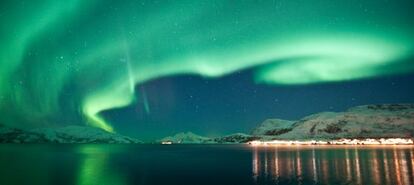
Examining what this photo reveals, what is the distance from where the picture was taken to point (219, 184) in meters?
56.3

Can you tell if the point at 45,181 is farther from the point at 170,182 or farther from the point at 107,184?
the point at 170,182

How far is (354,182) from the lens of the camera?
5809 cm

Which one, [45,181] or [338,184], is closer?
[338,184]

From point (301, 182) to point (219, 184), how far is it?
13992 mm

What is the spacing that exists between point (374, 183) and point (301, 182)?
11.4 metres

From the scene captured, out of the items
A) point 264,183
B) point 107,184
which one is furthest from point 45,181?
point 264,183

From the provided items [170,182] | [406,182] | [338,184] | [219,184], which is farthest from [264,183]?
[406,182]

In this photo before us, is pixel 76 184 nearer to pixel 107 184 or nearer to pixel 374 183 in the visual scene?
pixel 107 184

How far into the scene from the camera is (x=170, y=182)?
5881cm

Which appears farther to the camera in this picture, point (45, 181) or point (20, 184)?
point (45, 181)

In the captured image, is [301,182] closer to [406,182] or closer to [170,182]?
[406,182]

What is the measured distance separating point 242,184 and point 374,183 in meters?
21.3

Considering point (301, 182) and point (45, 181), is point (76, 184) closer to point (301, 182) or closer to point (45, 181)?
point (45, 181)

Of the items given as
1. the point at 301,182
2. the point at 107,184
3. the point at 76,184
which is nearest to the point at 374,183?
the point at 301,182
